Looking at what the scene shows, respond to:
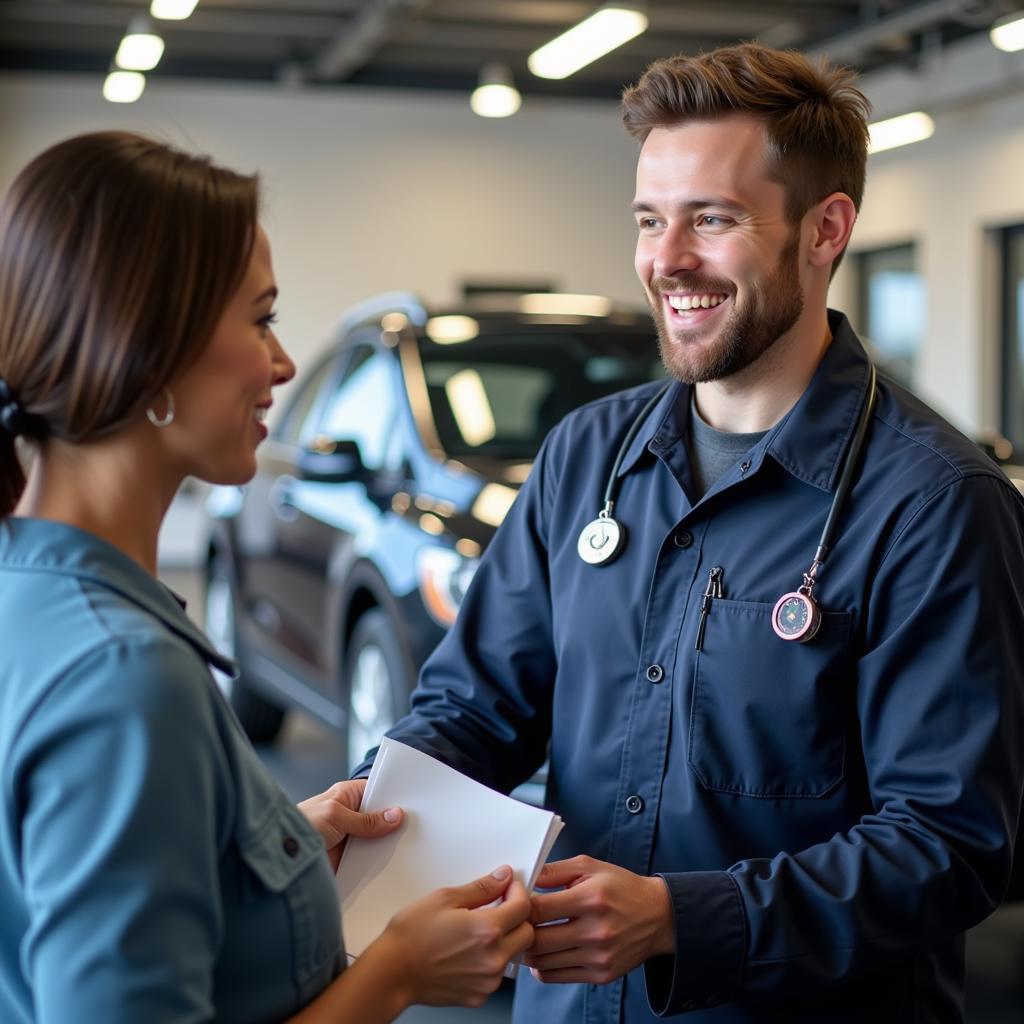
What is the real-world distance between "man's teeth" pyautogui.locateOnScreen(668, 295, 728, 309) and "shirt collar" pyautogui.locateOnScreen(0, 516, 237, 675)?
0.91m

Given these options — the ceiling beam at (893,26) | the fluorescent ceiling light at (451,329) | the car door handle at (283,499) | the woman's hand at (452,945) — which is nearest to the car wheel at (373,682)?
the car door handle at (283,499)

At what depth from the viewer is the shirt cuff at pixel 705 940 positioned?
1555 millimetres

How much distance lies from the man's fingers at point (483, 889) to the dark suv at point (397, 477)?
227 cm

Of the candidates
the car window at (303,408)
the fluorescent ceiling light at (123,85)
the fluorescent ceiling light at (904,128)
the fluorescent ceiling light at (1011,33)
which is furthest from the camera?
the fluorescent ceiling light at (123,85)

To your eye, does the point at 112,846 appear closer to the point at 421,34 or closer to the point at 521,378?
the point at 521,378

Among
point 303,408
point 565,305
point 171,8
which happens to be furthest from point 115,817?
point 171,8

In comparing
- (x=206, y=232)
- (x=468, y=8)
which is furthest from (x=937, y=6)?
(x=206, y=232)

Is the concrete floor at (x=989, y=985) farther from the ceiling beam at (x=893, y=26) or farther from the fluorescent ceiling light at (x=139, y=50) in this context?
the fluorescent ceiling light at (x=139, y=50)

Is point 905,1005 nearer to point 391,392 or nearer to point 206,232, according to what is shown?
point 206,232

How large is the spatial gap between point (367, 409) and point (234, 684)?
1694mm

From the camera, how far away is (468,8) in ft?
37.1

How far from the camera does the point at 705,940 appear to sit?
155 cm

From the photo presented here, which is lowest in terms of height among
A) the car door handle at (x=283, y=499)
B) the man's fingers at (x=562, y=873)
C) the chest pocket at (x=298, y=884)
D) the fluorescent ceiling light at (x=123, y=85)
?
the man's fingers at (x=562, y=873)

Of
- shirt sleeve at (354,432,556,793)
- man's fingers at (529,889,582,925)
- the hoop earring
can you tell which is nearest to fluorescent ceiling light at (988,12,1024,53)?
shirt sleeve at (354,432,556,793)
